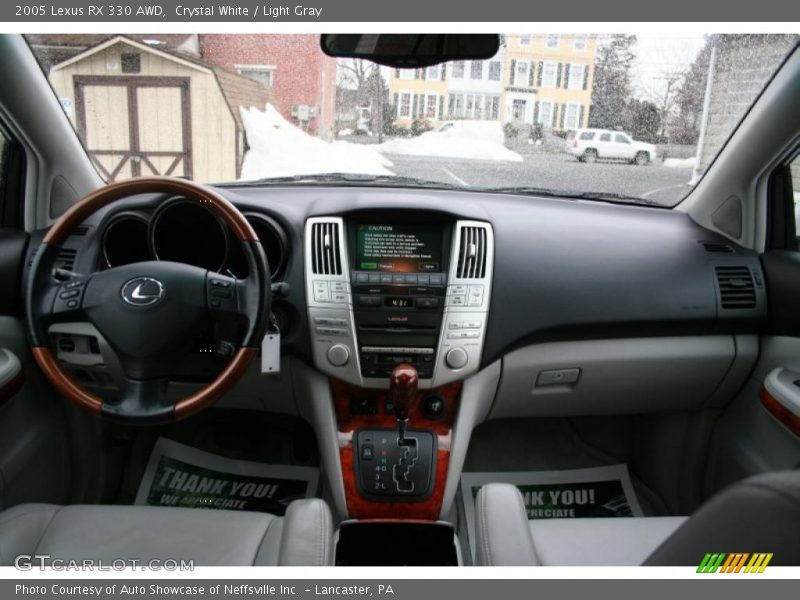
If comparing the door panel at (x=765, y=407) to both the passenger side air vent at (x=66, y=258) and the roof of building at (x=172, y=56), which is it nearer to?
the roof of building at (x=172, y=56)

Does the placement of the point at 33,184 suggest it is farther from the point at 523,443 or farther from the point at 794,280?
the point at 794,280

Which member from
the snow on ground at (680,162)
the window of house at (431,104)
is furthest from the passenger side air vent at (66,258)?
the snow on ground at (680,162)

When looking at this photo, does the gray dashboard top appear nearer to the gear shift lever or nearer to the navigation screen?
the navigation screen

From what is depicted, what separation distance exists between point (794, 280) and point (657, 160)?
648 mm

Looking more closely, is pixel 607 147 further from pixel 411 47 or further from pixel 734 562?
pixel 734 562

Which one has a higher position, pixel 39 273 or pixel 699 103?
pixel 699 103

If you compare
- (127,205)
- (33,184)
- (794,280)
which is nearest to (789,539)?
(794,280)

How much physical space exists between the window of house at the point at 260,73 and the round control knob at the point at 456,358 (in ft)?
3.82

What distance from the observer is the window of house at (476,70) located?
2.13 meters

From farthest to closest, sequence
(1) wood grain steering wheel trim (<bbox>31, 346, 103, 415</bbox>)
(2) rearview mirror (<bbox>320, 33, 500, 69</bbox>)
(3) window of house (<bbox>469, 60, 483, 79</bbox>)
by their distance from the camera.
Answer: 1. (3) window of house (<bbox>469, 60, 483, 79</bbox>)
2. (2) rearview mirror (<bbox>320, 33, 500, 69</bbox>)
3. (1) wood grain steering wheel trim (<bbox>31, 346, 103, 415</bbox>)

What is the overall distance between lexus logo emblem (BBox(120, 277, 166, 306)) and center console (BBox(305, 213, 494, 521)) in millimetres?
557

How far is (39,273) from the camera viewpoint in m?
1.64

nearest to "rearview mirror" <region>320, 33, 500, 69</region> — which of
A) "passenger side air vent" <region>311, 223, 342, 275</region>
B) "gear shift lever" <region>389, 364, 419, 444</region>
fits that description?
"passenger side air vent" <region>311, 223, 342, 275</region>

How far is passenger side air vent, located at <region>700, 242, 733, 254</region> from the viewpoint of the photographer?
2312 millimetres
